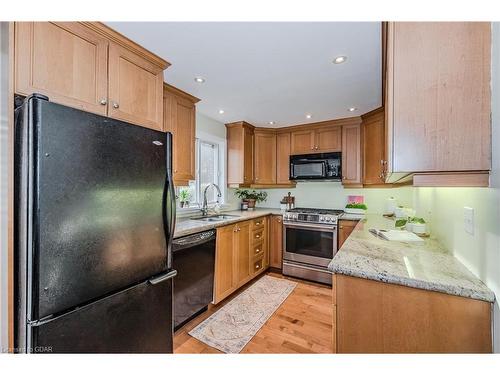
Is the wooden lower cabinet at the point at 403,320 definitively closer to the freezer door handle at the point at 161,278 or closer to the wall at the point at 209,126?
the freezer door handle at the point at 161,278

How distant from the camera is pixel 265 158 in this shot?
12.1 feet

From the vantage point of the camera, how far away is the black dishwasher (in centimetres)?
186

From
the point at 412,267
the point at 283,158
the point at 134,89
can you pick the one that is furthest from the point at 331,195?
the point at 134,89

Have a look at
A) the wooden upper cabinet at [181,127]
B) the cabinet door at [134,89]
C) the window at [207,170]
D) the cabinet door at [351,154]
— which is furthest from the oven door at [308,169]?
→ the cabinet door at [134,89]

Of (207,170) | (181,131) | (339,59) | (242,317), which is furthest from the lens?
(207,170)

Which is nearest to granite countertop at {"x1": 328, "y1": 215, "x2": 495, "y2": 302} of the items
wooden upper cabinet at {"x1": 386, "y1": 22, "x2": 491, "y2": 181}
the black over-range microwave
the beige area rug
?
wooden upper cabinet at {"x1": 386, "y1": 22, "x2": 491, "y2": 181}

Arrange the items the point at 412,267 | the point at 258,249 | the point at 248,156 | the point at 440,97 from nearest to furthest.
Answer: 1. the point at 440,97
2. the point at 412,267
3. the point at 258,249
4. the point at 248,156

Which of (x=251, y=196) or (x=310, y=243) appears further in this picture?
(x=251, y=196)

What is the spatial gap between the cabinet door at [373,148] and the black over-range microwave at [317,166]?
1.14 feet

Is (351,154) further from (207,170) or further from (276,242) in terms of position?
(207,170)

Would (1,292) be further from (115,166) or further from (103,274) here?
(115,166)

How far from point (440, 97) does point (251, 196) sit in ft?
10.6

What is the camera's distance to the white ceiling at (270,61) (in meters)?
1.35
